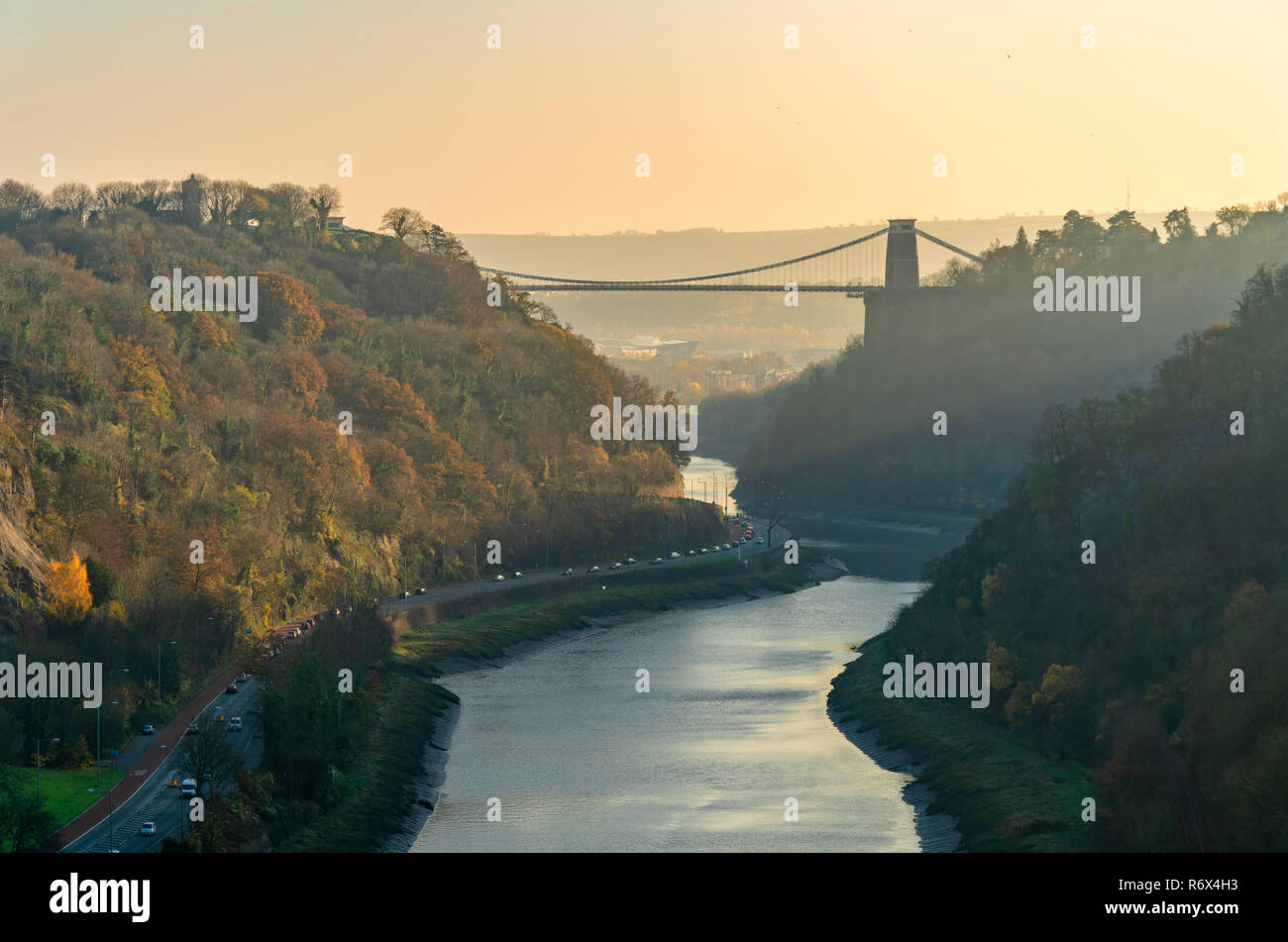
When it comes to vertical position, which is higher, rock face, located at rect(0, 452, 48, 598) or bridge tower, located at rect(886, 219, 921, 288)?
bridge tower, located at rect(886, 219, 921, 288)

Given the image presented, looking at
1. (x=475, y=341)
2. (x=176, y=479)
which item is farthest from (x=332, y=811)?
(x=475, y=341)

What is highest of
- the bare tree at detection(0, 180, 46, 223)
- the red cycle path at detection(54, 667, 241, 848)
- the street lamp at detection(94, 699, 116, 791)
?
the bare tree at detection(0, 180, 46, 223)

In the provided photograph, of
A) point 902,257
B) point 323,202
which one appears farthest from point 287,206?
point 902,257

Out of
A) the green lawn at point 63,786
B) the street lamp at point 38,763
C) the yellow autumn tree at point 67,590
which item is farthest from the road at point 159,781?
the yellow autumn tree at point 67,590

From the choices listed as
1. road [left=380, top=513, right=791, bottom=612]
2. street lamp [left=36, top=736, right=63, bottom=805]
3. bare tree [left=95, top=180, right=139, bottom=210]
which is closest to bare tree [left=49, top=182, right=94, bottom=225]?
bare tree [left=95, top=180, right=139, bottom=210]

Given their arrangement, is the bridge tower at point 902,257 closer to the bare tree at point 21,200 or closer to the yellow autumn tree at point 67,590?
the bare tree at point 21,200

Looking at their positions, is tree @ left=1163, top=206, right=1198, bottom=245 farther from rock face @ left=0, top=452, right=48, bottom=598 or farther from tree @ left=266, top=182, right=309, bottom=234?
rock face @ left=0, top=452, right=48, bottom=598
